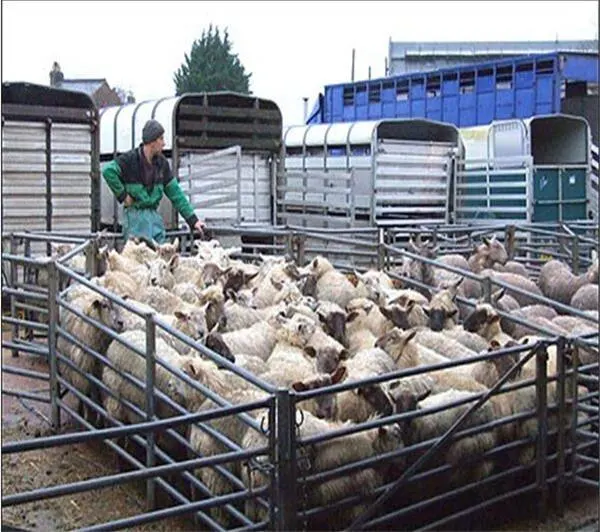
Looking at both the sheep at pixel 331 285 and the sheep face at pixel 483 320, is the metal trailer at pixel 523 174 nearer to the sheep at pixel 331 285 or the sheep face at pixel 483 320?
the sheep at pixel 331 285

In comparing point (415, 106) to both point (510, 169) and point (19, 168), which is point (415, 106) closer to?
point (510, 169)

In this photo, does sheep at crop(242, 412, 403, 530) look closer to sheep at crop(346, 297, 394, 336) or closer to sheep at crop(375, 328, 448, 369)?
sheep at crop(375, 328, 448, 369)

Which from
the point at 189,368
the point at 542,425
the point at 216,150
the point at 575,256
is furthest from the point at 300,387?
the point at 216,150

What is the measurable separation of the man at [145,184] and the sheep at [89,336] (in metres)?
2.58

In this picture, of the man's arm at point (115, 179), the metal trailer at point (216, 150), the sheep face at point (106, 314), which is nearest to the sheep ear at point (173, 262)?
the man's arm at point (115, 179)

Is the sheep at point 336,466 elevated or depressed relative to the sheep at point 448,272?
depressed

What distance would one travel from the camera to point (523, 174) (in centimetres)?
1472

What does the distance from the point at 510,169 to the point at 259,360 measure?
33.2 feet

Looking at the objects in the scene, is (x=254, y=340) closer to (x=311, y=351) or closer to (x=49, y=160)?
(x=311, y=351)

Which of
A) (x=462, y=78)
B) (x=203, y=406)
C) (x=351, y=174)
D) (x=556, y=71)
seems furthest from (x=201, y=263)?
(x=462, y=78)

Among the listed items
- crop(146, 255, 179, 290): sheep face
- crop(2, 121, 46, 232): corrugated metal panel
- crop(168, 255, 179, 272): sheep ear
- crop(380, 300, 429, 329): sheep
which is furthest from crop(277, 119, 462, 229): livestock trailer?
crop(380, 300, 429, 329): sheep

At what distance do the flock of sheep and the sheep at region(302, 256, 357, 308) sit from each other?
1 cm

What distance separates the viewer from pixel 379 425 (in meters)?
4.49

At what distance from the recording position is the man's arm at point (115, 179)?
895 cm
